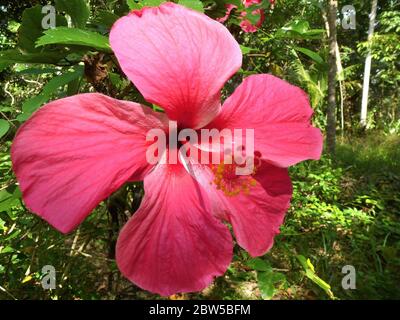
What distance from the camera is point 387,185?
4.09 meters

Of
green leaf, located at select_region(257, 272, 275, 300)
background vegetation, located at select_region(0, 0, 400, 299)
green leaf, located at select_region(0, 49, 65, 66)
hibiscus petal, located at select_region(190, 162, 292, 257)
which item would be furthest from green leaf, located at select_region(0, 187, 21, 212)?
green leaf, located at select_region(257, 272, 275, 300)

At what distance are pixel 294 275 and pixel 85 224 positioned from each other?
4.60ft

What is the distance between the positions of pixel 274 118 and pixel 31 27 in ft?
1.20

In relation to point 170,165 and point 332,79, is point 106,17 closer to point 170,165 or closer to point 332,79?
point 170,165

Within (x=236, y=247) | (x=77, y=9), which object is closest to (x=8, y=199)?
(x=77, y=9)

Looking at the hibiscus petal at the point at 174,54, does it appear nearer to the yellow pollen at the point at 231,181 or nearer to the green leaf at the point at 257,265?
the yellow pollen at the point at 231,181

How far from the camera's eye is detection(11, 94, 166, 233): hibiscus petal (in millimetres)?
374

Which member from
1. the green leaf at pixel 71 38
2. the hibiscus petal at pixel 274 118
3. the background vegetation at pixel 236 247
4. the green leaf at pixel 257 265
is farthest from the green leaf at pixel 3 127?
the green leaf at pixel 257 265

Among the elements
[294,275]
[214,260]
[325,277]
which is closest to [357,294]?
[325,277]

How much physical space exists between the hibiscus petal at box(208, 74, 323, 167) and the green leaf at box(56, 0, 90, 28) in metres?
0.24

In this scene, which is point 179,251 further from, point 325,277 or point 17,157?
point 325,277

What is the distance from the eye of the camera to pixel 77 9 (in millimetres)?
536
